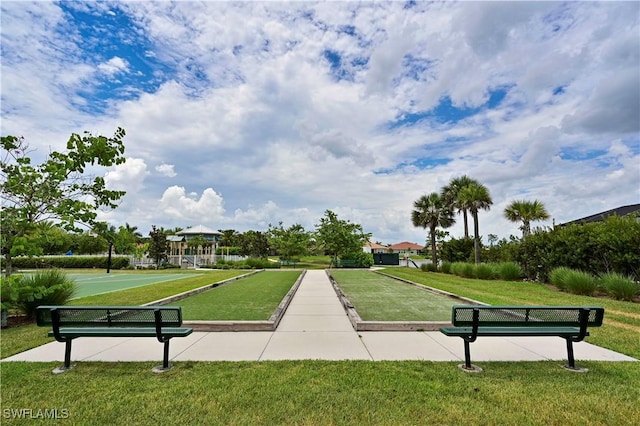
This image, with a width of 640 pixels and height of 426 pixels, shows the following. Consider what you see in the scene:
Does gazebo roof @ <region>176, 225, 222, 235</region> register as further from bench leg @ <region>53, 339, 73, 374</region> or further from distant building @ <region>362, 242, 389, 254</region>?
bench leg @ <region>53, 339, 73, 374</region>

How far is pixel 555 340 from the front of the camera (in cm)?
600

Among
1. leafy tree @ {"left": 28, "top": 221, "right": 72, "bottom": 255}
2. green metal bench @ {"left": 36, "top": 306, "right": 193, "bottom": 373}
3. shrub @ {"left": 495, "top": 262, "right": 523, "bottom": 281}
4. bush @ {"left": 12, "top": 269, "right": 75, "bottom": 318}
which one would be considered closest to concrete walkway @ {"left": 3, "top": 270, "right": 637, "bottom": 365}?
green metal bench @ {"left": 36, "top": 306, "right": 193, "bottom": 373}

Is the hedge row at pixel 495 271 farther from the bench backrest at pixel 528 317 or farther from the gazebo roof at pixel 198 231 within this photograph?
the gazebo roof at pixel 198 231

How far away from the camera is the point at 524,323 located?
4.71 metres

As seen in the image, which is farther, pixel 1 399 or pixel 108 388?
pixel 108 388

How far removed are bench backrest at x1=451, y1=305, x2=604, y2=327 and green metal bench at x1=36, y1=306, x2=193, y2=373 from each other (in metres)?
3.62

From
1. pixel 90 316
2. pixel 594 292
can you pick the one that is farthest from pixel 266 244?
pixel 90 316

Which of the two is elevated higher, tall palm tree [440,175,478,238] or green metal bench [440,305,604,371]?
tall palm tree [440,175,478,238]

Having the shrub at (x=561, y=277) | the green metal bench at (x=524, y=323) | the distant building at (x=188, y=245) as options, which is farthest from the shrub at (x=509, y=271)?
the distant building at (x=188, y=245)

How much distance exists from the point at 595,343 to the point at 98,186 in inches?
318

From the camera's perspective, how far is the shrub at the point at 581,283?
12.2m

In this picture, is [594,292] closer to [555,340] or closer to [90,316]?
[555,340]

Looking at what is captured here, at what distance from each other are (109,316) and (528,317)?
5.70 metres

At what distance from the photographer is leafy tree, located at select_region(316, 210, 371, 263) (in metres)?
41.3
